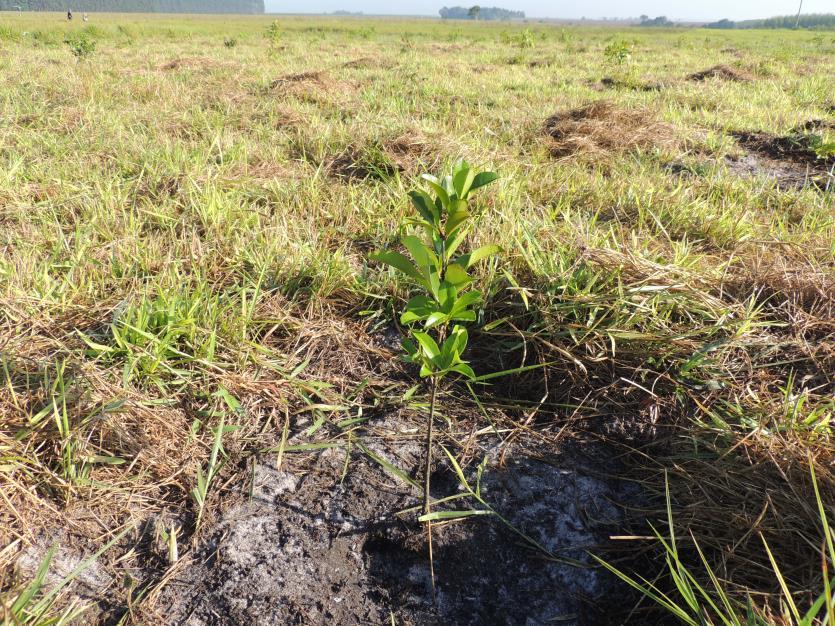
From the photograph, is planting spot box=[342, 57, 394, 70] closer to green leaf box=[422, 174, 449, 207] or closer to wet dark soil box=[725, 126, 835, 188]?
wet dark soil box=[725, 126, 835, 188]

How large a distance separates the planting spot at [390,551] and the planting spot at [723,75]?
766 centimetres

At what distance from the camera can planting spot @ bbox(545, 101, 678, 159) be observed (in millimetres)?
3678

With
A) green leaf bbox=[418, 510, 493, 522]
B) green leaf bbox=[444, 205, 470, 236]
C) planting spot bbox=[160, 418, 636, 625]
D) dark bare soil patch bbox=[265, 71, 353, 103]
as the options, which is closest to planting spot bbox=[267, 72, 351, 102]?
dark bare soil patch bbox=[265, 71, 353, 103]

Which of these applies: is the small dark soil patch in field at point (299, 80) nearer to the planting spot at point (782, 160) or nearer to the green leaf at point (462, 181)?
the planting spot at point (782, 160)

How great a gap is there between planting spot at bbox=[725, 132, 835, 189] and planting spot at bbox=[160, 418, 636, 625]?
2.97 m

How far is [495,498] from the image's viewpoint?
134 cm

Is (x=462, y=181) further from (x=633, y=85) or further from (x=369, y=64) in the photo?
(x=369, y=64)

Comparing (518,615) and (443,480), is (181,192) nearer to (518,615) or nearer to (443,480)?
(443,480)

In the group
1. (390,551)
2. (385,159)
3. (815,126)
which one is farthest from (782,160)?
(390,551)

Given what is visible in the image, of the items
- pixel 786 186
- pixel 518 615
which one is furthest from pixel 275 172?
pixel 786 186

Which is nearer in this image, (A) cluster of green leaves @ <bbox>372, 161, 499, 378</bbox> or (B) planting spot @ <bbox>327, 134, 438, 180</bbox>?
(A) cluster of green leaves @ <bbox>372, 161, 499, 378</bbox>

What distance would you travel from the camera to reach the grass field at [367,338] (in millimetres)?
1177

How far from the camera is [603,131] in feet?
12.9

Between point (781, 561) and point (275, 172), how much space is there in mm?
3029
